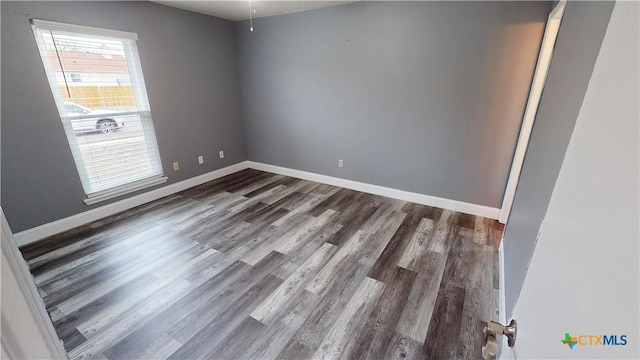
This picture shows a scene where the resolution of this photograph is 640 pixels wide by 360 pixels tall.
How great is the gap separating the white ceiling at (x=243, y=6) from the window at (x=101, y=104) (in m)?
0.76

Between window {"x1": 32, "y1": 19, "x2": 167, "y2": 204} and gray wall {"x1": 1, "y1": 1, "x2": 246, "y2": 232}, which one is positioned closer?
gray wall {"x1": 1, "y1": 1, "x2": 246, "y2": 232}

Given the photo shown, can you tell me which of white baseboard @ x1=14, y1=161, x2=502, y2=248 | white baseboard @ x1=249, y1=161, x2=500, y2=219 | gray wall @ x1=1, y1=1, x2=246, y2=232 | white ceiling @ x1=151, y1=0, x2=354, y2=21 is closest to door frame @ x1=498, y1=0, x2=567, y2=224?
white baseboard @ x1=249, y1=161, x2=500, y2=219

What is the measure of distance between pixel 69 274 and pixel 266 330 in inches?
70.5

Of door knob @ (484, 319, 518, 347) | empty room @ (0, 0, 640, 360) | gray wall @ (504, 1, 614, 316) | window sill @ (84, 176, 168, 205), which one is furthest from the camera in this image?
window sill @ (84, 176, 168, 205)

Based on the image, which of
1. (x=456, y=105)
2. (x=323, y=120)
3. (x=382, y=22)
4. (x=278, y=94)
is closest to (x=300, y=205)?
(x=323, y=120)

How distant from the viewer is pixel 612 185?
1.13 ft

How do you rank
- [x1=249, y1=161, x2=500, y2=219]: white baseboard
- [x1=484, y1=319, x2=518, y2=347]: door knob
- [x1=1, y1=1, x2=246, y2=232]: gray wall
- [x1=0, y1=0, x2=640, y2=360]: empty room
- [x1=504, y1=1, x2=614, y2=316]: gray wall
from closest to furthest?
[x1=0, y1=0, x2=640, y2=360]: empty room < [x1=484, y1=319, x2=518, y2=347]: door knob < [x1=504, y1=1, x2=614, y2=316]: gray wall < [x1=1, y1=1, x2=246, y2=232]: gray wall < [x1=249, y1=161, x2=500, y2=219]: white baseboard

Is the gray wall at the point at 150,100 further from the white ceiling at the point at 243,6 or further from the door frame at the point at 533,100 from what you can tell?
the door frame at the point at 533,100

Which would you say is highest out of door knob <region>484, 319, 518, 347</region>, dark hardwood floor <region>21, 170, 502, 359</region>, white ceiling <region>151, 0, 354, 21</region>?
white ceiling <region>151, 0, 354, 21</region>

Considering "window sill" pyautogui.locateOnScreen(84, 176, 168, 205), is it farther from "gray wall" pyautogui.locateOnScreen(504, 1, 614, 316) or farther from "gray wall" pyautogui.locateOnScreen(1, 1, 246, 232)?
"gray wall" pyautogui.locateOnScreen(504, 1, 614, 316)

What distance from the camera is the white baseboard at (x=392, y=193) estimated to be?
308cm

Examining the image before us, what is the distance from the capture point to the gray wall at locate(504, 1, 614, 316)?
0.96 meters

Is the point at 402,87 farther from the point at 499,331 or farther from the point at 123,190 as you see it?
the point at 123,190

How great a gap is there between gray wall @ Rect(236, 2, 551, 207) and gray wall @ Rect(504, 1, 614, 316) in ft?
3.80
